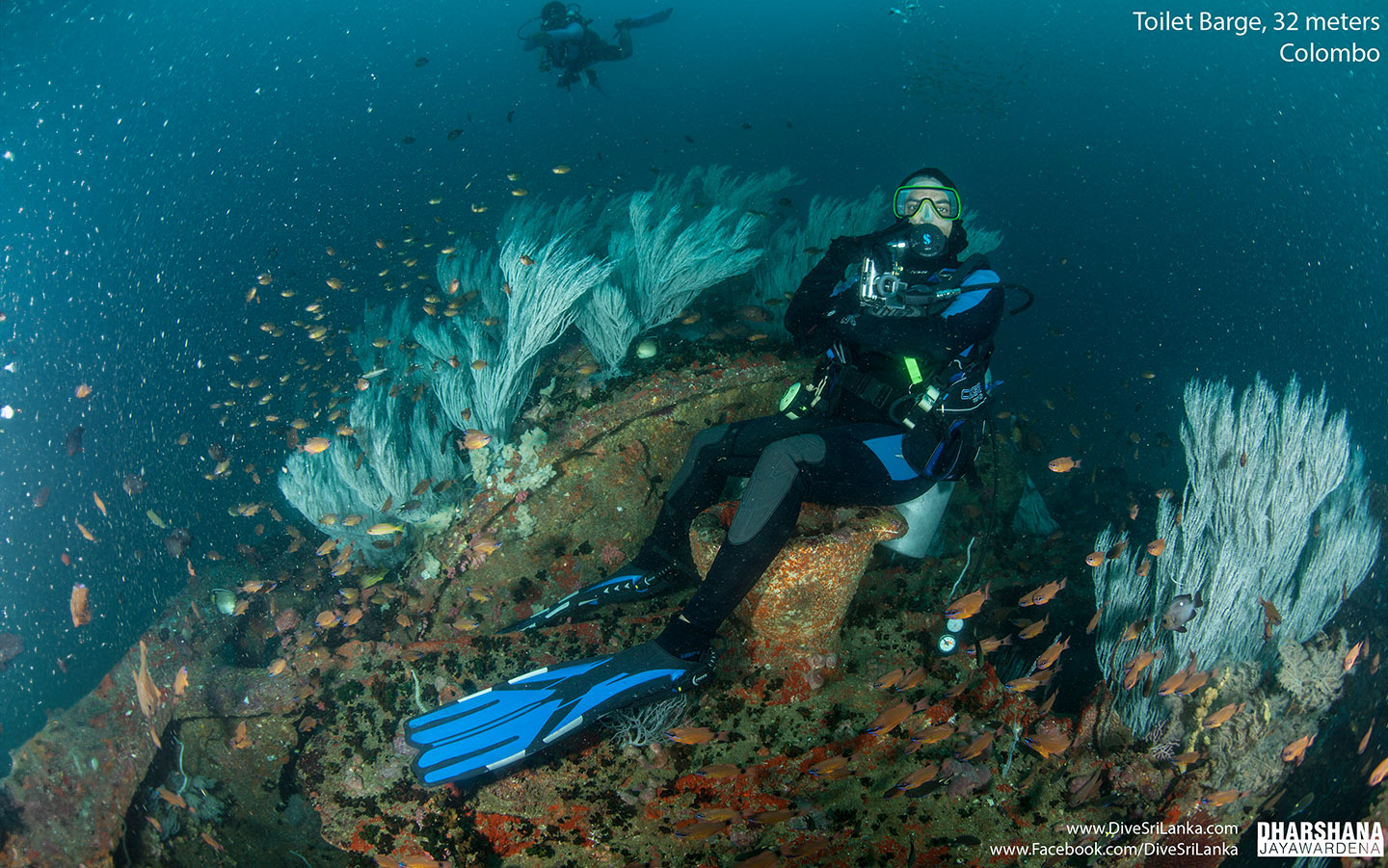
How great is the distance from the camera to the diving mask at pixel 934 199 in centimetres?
386

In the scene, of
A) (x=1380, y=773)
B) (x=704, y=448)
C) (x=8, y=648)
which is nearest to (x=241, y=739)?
(x=704, y=448)

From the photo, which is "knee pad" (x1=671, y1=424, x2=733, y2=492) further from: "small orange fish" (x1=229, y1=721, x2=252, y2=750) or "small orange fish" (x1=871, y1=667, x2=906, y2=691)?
"small orange fish" (x1=229, y1=721, x2=252, y2=750)

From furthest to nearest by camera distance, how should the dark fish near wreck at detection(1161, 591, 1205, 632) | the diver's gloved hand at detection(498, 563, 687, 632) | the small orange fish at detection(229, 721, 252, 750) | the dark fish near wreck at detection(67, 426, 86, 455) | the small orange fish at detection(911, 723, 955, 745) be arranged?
the dark fish near wreck at detection(67, 426, 86, 455) < the dark fish near wreck at detection(1161, 591, 1205, 632) < the small orange fish at detection(229, 721, 252, 750) < the diver's gloved hand at detection(498, 563, 687, 632) < the small orange fish at detection(911, 723, 955, 745)

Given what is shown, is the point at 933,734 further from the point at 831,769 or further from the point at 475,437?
the point at 475,437

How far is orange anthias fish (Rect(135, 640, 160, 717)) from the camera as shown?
452 cm

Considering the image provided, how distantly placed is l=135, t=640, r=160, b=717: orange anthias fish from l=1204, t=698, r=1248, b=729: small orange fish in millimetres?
7456

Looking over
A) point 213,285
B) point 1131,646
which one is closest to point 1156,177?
point 1131,646

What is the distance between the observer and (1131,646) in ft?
14.5

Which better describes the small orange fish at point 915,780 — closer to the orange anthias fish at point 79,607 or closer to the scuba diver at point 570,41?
the orange anthias fish at point 79,607

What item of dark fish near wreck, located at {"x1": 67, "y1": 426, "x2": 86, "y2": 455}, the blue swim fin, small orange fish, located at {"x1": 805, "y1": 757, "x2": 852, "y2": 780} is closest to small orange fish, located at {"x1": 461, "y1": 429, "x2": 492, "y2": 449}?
small orange fish, located at {"x1": 805, "y1": 757, "x2": 852, "y2": 780}

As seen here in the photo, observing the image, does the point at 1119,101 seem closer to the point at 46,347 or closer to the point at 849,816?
the point at 849,816

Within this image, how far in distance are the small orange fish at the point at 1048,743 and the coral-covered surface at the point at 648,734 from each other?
25 mm

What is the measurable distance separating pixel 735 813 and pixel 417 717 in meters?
1.74

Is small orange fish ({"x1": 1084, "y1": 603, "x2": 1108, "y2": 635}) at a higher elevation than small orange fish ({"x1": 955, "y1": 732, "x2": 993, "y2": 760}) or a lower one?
lower
